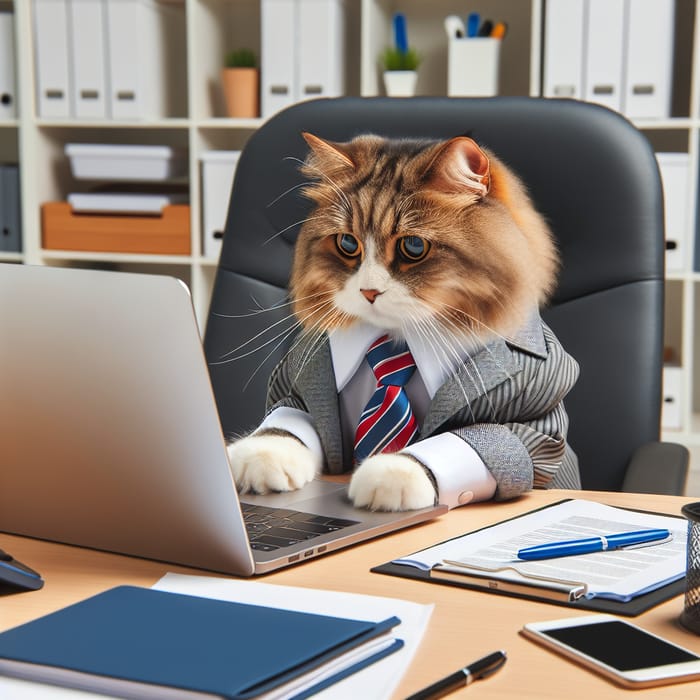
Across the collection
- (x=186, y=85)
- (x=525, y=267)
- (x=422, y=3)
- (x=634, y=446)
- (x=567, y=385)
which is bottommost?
(x=634, y=446)

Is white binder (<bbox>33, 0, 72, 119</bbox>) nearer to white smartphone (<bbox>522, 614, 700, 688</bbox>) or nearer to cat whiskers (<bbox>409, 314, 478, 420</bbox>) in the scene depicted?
cat whiskers (<bbox>409, 314, 478, 420</bbox>)

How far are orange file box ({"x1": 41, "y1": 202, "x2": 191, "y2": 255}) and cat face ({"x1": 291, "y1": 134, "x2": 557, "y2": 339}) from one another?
62.5 inches

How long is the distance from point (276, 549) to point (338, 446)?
1.13 feet

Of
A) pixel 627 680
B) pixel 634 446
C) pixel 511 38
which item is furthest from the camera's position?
pixel 511 38

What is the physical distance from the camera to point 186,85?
291 cm

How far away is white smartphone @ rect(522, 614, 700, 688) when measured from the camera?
0.54 meters

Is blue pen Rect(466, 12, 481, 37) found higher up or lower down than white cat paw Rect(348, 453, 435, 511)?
higher up

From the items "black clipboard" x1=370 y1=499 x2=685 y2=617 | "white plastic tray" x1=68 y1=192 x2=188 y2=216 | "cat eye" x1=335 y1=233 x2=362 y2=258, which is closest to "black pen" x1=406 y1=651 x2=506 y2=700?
"black clipboard" x1=370 y1=499 x2=685 y2=617

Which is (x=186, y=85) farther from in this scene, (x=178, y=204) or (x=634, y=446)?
(x=634, y=446)

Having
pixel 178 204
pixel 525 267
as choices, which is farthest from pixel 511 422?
pixel 178 204

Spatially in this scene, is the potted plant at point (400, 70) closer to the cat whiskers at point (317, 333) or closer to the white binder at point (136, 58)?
the white binder at point (136, 58)

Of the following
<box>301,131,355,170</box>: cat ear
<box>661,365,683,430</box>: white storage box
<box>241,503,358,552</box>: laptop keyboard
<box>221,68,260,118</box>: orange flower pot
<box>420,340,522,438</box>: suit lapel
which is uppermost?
<box>221,68,260,118</box>: orange flower pot

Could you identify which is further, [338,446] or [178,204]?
[178,204]

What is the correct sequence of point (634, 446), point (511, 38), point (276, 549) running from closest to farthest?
point (276, 549)
point (634, 446)
point (511, 38)
